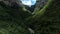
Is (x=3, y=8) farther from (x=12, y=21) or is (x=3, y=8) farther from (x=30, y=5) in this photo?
(x=30, y=5)

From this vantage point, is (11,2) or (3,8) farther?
(11,2)

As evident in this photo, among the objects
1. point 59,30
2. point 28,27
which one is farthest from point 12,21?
point 59,30

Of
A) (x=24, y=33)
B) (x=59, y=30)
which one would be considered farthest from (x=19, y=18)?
(x=59, y=30)

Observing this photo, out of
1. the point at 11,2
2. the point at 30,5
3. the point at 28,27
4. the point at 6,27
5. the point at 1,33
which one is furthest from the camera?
the point at 30,5

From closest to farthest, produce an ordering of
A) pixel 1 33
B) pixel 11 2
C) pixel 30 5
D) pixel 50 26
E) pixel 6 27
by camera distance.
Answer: pixel 1 33 → pixel 6 27 → pixel 50 26 → pixel 11 2 → pixel 30 5

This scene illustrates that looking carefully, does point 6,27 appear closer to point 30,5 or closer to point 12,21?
point 12,21

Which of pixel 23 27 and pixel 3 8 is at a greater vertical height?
pixel 3 8
